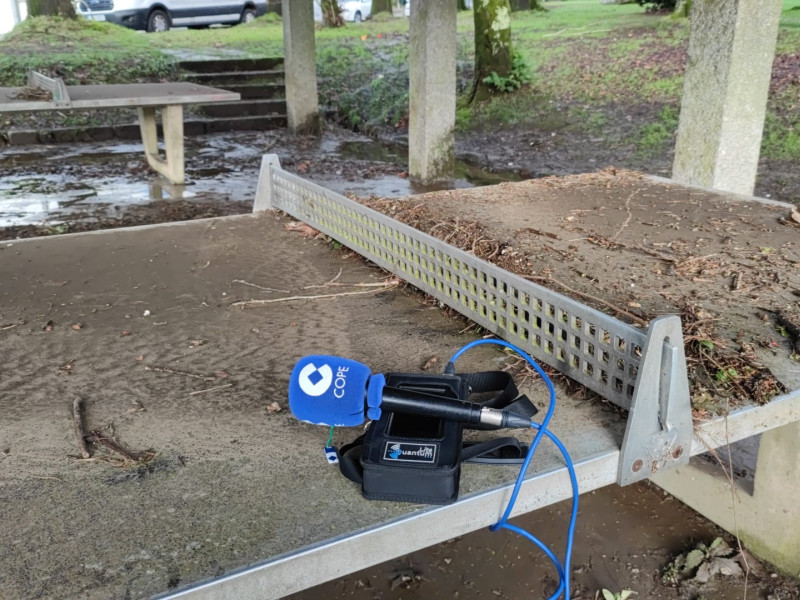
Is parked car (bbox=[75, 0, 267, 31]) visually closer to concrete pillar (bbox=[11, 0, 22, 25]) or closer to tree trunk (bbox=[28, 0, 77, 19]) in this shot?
tree trunk (bbox=[28, 0, 77, 19])

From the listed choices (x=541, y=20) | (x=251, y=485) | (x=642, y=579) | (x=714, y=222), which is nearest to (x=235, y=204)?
(x=714, y=222)

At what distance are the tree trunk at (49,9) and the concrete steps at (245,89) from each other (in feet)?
22.8

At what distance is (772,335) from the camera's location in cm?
235

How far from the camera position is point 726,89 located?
5305 mm

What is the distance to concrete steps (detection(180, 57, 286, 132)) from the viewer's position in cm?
1291

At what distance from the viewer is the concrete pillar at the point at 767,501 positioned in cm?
295

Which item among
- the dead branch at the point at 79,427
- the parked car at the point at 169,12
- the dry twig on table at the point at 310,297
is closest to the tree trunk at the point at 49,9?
the parked car at the point at 169,12

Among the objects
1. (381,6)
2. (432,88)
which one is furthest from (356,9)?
(432,88)

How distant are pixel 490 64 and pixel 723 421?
39.4 feet

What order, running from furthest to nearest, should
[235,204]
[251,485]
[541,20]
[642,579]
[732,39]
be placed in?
1. [541,20]
2. [235,204]
3. [732,39]
4. [642,579]
5. [251,485]

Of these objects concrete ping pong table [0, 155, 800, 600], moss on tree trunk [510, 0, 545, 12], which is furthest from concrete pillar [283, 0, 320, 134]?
moss on tree trunk [510, 0, 545, 12]

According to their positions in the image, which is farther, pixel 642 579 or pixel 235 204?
pixel 235 204

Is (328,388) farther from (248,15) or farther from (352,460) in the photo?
(248,15)

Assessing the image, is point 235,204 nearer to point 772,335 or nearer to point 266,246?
point 266,246
